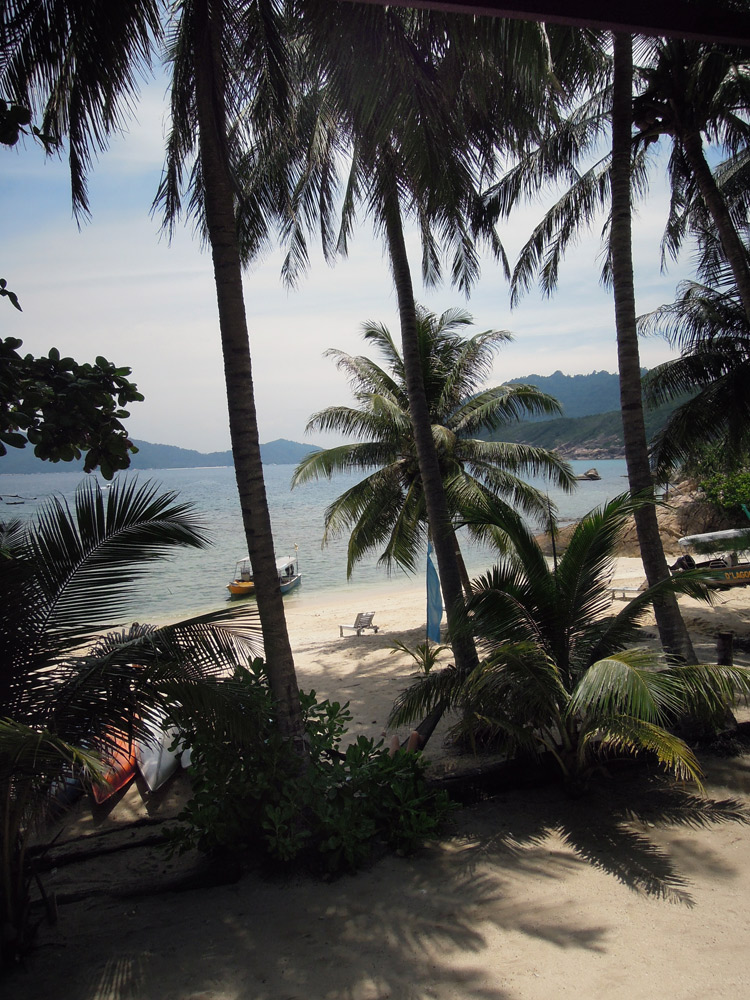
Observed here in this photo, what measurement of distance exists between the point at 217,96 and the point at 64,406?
9.17 ft

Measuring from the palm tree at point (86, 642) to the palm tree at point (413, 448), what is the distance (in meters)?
8.36

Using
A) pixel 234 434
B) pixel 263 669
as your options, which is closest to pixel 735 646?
pixel 263 669

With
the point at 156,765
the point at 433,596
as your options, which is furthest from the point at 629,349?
the point at 156,765

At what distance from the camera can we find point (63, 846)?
5242mm

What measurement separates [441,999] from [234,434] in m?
4.00

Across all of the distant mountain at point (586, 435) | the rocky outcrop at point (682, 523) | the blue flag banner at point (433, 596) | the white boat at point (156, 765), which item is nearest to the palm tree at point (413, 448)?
the blue flag banner at point (433, 596)

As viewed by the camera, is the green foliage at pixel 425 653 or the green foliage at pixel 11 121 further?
the green foliage at pixel 425 653

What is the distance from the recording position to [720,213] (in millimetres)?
9227

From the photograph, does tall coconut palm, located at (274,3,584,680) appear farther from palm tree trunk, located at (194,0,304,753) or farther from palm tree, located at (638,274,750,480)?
palm tree, located at (638,274,750,480)

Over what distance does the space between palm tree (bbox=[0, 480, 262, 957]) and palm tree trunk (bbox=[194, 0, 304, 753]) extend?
0.65 m

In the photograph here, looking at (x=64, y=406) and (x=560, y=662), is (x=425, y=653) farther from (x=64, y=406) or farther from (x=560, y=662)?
(x=64, y=406)

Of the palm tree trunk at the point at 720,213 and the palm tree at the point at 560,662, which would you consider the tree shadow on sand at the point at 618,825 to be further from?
the palm tree trunk at the point at 720,213

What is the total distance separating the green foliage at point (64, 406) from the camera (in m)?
4.06

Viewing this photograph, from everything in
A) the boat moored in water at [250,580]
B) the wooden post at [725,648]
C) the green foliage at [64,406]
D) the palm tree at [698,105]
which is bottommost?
the boat moored in water at [250,580]
